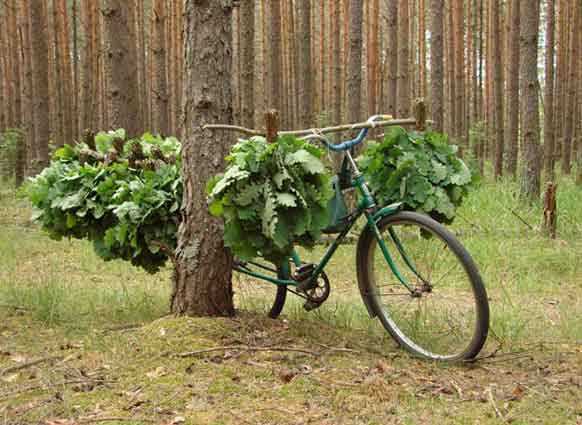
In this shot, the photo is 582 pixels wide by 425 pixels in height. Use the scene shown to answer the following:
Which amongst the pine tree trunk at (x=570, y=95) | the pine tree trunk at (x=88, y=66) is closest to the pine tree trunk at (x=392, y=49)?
the pine tree trunk at (x=570, y=95)

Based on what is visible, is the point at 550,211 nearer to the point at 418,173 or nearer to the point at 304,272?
the point at 418,173

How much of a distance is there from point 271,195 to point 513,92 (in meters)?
9.13

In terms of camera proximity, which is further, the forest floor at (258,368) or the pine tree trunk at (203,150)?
the pine tree trunk at (203,150)

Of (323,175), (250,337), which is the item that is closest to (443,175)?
(323,175)

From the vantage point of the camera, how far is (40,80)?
11531 mm

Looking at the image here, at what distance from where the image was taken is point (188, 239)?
3.64m

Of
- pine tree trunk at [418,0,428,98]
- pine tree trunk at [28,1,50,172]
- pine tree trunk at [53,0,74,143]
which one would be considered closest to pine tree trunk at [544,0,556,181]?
pine tree trunk at [418,0,428,98]

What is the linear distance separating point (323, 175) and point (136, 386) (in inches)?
50.5

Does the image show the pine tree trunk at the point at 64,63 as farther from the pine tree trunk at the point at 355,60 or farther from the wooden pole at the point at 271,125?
the wooden pole at the point at 271,125

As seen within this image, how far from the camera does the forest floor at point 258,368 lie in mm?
2645

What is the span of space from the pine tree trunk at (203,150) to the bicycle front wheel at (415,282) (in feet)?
2.61

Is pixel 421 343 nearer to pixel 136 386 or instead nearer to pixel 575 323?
pixel 575 323

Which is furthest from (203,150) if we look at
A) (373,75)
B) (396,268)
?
(373,75)

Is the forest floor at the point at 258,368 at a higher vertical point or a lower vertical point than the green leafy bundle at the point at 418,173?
lower
